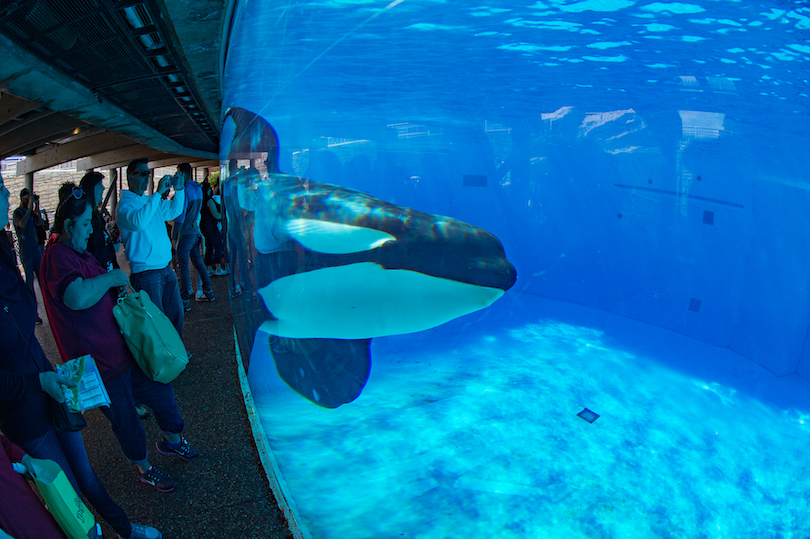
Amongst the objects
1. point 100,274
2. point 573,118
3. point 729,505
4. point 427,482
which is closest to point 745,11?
point 573,118

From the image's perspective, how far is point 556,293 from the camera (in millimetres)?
961

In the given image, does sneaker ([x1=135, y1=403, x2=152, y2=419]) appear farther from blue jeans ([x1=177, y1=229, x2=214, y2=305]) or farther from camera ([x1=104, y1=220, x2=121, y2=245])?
blue jeans ([x1=177, y1=229, x2=214, y2=305])

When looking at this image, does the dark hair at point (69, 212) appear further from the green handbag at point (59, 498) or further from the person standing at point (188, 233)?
the person standing at point (188, 233)

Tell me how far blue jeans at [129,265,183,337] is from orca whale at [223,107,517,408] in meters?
2.58

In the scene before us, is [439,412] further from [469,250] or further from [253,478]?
[253,478]

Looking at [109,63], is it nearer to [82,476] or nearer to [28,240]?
[28,240]

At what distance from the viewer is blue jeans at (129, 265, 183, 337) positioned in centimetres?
376

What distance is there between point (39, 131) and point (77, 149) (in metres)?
4.76

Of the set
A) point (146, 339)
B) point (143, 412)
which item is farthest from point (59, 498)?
point (143, 412)

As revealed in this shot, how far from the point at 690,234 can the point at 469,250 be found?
44 centimetres

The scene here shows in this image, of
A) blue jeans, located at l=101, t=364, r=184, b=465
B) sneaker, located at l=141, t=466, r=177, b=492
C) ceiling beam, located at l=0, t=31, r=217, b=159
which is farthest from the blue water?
ceiling beam, located at l=0, t=31, r=217, b=159

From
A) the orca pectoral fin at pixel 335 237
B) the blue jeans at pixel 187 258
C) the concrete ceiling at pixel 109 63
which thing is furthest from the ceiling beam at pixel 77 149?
the orca pectoral fin at pixel 335 237

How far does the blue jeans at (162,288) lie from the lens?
12.3 feet

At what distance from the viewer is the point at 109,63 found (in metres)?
5.73
